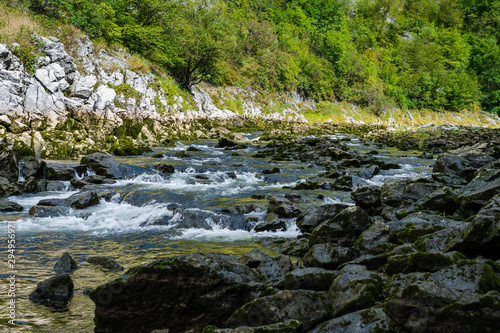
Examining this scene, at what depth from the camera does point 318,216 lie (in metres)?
6.88

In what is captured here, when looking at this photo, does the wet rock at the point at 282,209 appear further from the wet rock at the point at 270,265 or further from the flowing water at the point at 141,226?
the wet rock at the point at 270,265

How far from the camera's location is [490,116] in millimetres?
54125

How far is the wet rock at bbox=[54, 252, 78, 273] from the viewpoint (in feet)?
16.8

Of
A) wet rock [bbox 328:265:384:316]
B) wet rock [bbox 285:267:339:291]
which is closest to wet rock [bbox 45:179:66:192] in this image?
wet rock [bbox 285:267:339:291]

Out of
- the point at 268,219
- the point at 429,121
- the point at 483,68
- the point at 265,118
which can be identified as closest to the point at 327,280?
the point at 268,219

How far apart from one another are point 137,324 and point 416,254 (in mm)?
2894

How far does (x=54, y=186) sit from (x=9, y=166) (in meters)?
1.77

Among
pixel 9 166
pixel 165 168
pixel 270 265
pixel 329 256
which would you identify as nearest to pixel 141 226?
pixel 270 265

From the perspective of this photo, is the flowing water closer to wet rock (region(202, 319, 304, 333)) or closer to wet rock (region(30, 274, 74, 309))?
wet rock (region(30, 274, 74, 309))

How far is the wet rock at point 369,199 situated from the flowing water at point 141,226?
1545mm

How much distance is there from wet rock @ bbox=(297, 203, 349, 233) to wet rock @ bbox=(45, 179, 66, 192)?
27.7 feet

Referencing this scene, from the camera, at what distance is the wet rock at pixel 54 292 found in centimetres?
409

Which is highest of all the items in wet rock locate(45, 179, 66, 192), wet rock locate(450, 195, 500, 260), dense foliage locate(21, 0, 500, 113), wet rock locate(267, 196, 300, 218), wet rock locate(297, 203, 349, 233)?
dense foliage locate(21, 0, 500, 113)

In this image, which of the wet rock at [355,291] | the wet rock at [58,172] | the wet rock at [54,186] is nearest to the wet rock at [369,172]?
the wet rock at [355,291]
